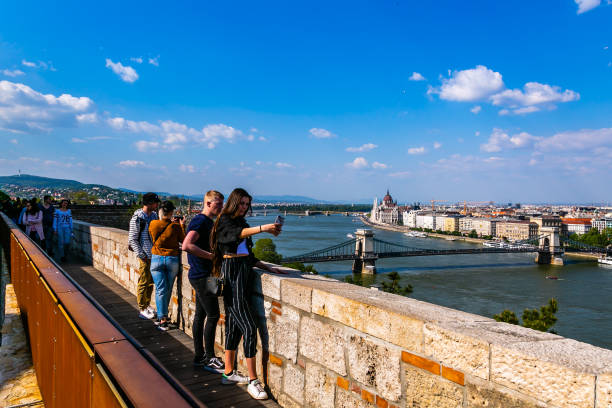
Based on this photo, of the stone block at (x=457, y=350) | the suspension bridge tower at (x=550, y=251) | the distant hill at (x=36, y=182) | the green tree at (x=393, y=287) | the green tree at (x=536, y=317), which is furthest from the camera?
the distant hill at (x=36, y=182)

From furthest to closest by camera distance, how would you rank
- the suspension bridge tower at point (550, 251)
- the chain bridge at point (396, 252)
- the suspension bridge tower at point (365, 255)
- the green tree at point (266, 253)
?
the suspension bridge tower at point (550, 251) → the suspension bridge tower at point (365, 255) → the chain bridge at point (396, 252) → the green tree at point (266, 253)

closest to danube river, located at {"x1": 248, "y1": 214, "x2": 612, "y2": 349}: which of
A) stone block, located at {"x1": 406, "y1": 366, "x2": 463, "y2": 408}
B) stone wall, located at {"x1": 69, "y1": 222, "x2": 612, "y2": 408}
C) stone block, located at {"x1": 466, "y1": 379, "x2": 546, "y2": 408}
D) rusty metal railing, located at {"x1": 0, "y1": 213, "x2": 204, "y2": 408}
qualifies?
stone wall, located at {"x1": 69, "y1": 222, "x2": 612, "y2": 408}

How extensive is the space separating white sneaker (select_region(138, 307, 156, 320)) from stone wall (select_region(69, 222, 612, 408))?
1.52 m

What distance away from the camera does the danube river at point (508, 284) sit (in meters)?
25.8

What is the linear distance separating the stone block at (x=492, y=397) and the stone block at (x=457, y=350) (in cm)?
3

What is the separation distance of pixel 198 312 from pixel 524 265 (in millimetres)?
58011

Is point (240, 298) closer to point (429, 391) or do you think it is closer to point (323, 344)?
point (323, 344)

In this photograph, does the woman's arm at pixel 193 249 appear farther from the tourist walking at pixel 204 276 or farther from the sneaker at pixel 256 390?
the sneaker at pixel 256 390

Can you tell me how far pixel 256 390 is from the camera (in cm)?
229

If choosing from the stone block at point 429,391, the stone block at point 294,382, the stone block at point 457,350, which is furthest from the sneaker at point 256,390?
the stone block at point 457,350

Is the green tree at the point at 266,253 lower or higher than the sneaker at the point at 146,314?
lower

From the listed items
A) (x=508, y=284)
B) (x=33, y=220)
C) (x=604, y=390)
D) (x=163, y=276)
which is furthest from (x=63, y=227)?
(x=508, y=284)

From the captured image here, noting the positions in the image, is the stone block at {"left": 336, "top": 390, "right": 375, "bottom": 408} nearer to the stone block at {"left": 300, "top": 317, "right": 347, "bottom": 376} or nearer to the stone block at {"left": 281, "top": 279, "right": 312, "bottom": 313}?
the stone block at {"left": 300, "top": 317, "right": 347, "bottom": 376}

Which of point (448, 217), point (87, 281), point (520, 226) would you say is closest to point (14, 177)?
point (448, 217)
